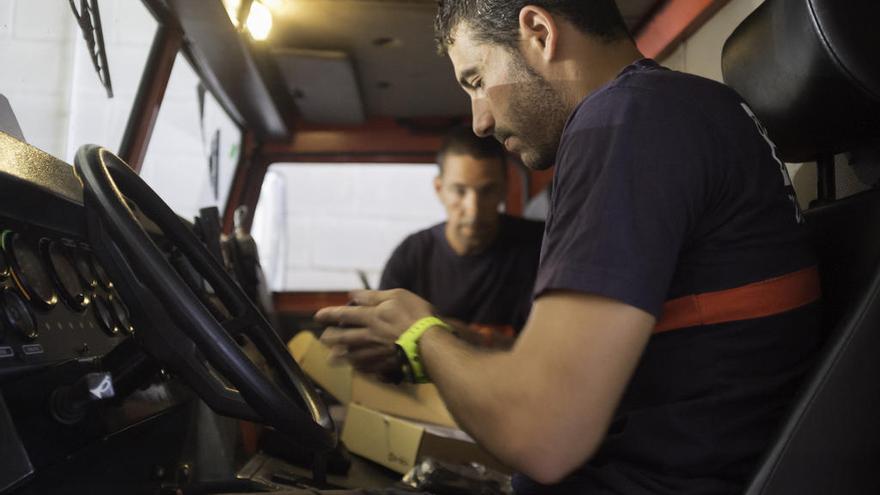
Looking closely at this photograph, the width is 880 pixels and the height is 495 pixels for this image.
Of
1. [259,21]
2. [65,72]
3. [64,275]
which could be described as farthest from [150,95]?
[64,275]

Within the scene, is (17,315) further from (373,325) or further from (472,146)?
(472,146)

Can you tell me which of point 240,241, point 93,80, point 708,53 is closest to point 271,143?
point 240,241

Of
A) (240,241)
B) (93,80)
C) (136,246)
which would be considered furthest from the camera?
(240,241)

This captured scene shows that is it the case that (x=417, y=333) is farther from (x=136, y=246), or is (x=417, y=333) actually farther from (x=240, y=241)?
(x=240, y=241)

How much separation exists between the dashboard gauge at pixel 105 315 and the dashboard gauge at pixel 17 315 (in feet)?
0.66

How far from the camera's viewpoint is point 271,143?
12.5ft

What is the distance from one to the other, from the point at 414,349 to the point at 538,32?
1.76ft

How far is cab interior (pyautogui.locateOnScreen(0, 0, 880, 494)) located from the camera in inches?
33.9

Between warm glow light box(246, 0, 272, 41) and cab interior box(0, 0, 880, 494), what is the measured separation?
0.4 inches

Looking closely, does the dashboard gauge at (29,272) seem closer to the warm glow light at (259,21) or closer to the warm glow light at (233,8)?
the warm glow light at (233,8)

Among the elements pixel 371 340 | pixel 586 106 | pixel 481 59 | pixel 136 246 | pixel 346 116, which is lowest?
pixel 371 340

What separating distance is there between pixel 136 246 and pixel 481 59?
68 centimetres

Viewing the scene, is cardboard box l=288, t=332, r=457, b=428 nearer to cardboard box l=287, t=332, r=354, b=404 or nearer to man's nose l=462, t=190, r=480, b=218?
cardboard box l=287, t=332, r=354, b=404

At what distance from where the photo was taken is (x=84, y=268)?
1.17 m
